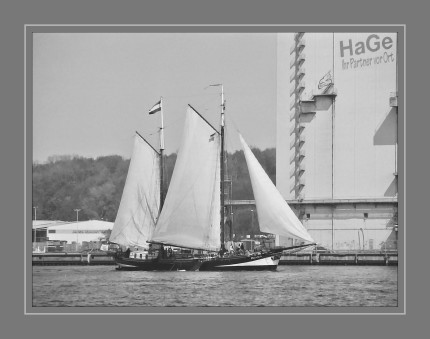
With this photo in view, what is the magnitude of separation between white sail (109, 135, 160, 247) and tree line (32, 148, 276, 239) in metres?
0.46

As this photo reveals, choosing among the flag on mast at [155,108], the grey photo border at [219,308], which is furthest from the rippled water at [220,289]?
the flag on mast at [155,108]

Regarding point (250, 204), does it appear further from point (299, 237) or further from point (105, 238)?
point (105, 238)

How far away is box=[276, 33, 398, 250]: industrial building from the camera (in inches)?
1191

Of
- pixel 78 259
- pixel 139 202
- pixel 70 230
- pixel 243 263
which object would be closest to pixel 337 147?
pixel 243 263

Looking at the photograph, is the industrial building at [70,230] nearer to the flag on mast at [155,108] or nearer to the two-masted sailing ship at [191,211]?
the two-masted sailing ship at [191,211]

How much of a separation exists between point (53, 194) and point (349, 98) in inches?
356

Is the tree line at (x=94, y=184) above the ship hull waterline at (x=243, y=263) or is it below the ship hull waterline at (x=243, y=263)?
above

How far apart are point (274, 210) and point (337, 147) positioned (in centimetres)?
269

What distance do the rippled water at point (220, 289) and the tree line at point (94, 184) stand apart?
128 centimetres

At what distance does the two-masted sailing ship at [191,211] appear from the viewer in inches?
1183

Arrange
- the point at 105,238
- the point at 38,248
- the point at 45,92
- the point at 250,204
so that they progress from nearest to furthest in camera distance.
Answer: the point at 45,92 → the point at 38,248 → the point at 250,204 → the point at 105,238

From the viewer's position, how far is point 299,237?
30047 mm

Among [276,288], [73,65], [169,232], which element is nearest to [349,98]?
[169,232]

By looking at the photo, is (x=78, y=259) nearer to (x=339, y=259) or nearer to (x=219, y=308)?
(x=339, y=259)
